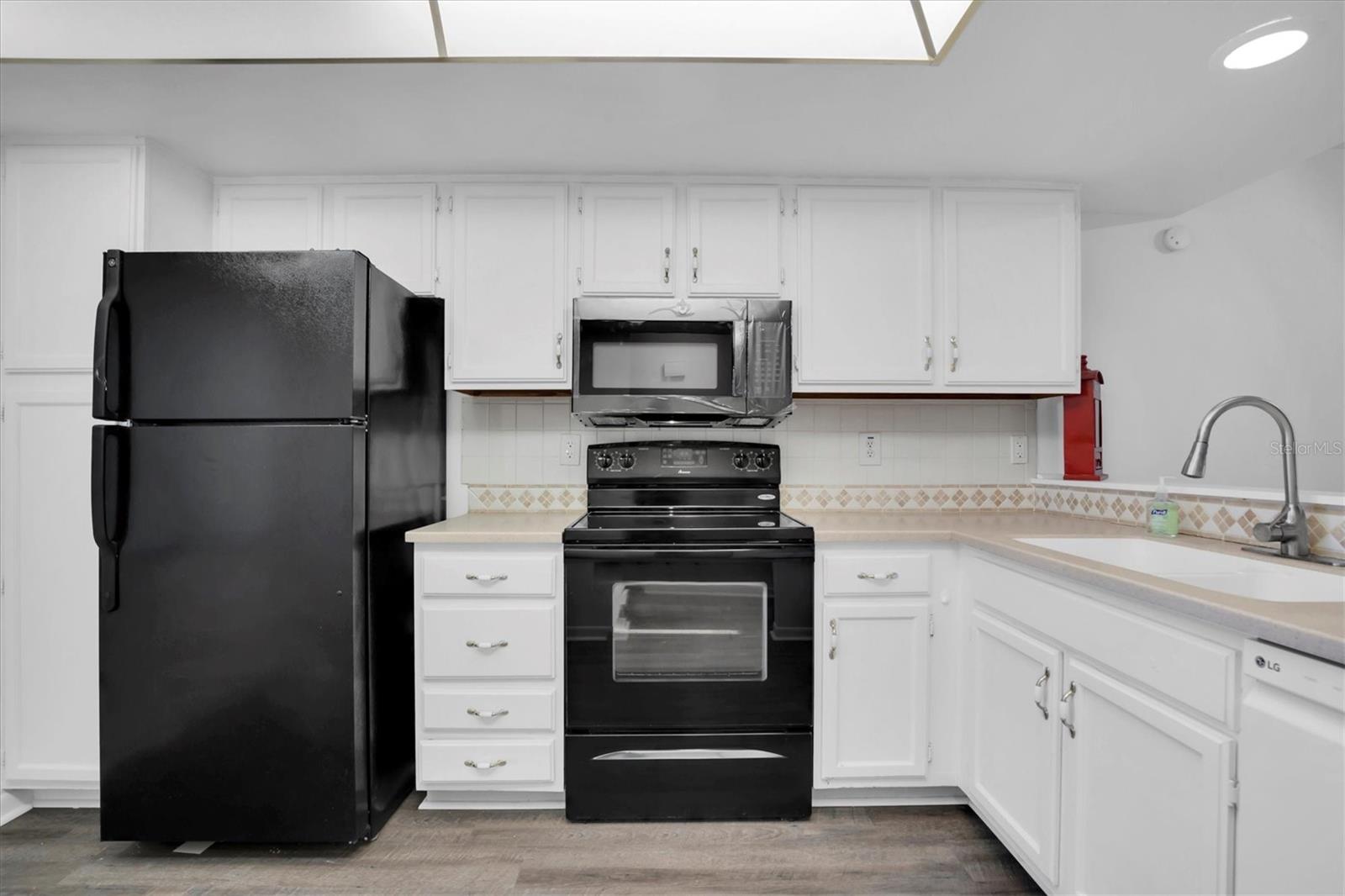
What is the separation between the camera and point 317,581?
1.72 metres

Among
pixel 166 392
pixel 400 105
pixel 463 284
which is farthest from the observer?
pixel 463 284

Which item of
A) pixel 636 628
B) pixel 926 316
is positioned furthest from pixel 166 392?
pixel 926 316

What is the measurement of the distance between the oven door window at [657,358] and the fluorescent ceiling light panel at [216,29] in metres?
0.97

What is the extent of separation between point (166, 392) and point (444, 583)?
0.92 metres

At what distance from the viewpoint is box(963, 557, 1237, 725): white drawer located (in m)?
1.02

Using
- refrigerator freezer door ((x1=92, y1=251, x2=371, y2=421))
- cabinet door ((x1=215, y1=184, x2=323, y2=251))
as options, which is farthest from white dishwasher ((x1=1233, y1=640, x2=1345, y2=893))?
cabinet door ((x1=215, y1=184, x2=323, y2=251))

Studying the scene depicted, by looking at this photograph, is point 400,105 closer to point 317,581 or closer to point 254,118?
point 254,118

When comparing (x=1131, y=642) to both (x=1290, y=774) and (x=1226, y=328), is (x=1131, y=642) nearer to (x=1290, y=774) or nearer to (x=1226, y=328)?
(x=1290, y=774)

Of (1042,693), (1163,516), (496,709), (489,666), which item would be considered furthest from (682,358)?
(1163,516)

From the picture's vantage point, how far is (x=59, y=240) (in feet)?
6.65

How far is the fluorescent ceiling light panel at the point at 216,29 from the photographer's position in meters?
1.54

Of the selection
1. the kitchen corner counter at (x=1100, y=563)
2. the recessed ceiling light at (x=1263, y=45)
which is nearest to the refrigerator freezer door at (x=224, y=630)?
the kitchen corner counter at (x=1100, y=563)

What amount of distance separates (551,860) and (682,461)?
4.43ft

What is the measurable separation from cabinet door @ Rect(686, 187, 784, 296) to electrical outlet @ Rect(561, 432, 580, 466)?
0.78 meters
